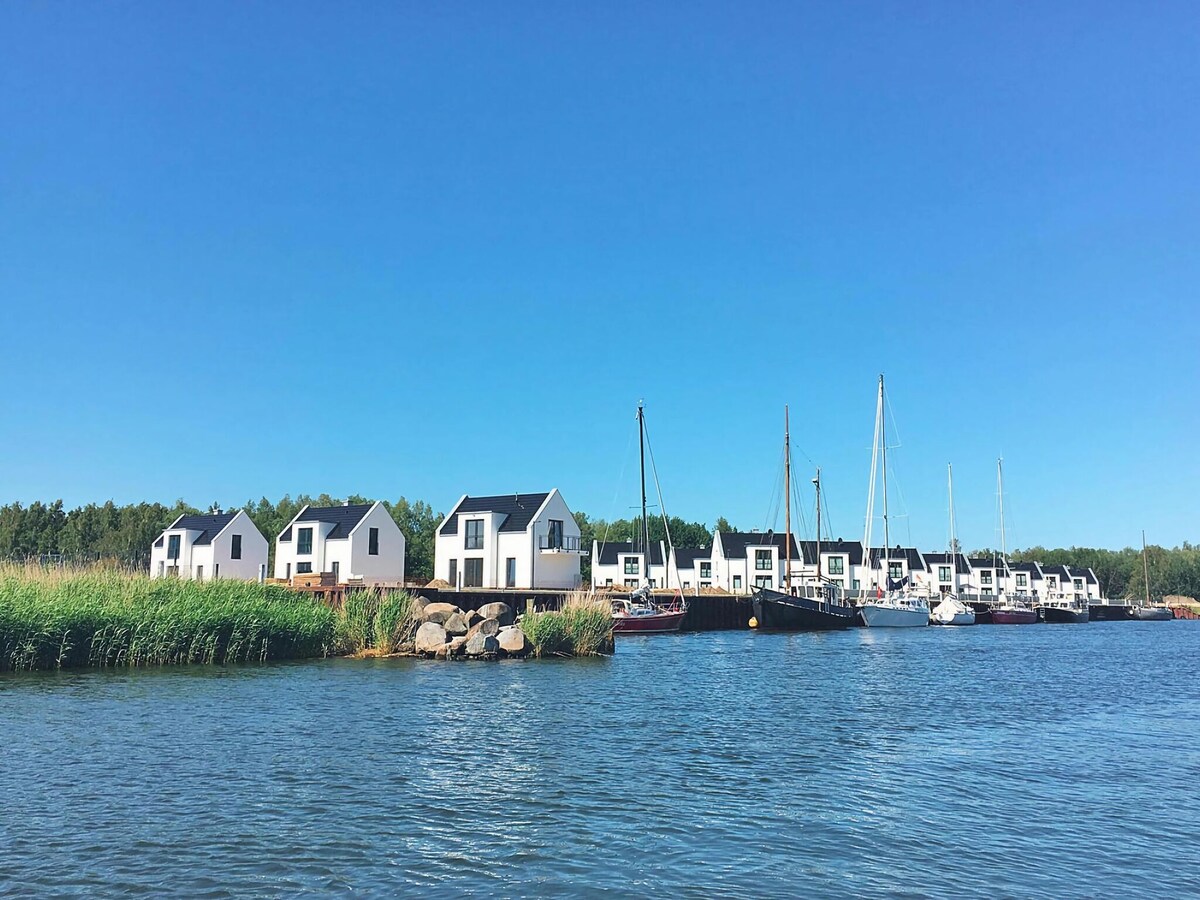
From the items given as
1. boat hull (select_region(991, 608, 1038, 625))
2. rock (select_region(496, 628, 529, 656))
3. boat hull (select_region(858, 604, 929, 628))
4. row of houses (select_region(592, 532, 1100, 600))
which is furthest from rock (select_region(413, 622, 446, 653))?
boat hull (select_region(991, 608, 1038, 625))

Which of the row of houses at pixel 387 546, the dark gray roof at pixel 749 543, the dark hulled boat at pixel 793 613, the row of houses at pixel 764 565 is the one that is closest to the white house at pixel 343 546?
the row of houses at pixel 387 546

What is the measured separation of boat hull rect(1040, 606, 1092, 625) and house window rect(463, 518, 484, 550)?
70738 mm

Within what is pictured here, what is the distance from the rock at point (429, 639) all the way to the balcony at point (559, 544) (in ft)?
100

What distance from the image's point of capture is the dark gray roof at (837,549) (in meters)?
110

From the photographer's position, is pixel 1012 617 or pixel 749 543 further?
pixel 749 543

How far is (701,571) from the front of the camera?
111 metres

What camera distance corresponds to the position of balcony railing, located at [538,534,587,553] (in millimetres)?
68938

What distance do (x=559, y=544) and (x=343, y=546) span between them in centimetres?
1706

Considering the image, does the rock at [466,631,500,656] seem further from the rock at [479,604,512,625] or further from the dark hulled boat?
the dark hulled boat

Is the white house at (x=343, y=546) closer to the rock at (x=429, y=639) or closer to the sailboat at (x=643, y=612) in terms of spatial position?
the sailboat at (x=643, y=612)

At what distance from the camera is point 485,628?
39875mm

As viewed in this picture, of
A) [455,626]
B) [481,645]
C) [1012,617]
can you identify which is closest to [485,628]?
[455,626]

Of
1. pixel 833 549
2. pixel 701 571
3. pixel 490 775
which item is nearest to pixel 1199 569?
pixel 833 549

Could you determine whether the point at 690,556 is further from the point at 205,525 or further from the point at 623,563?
the point at 205,525
